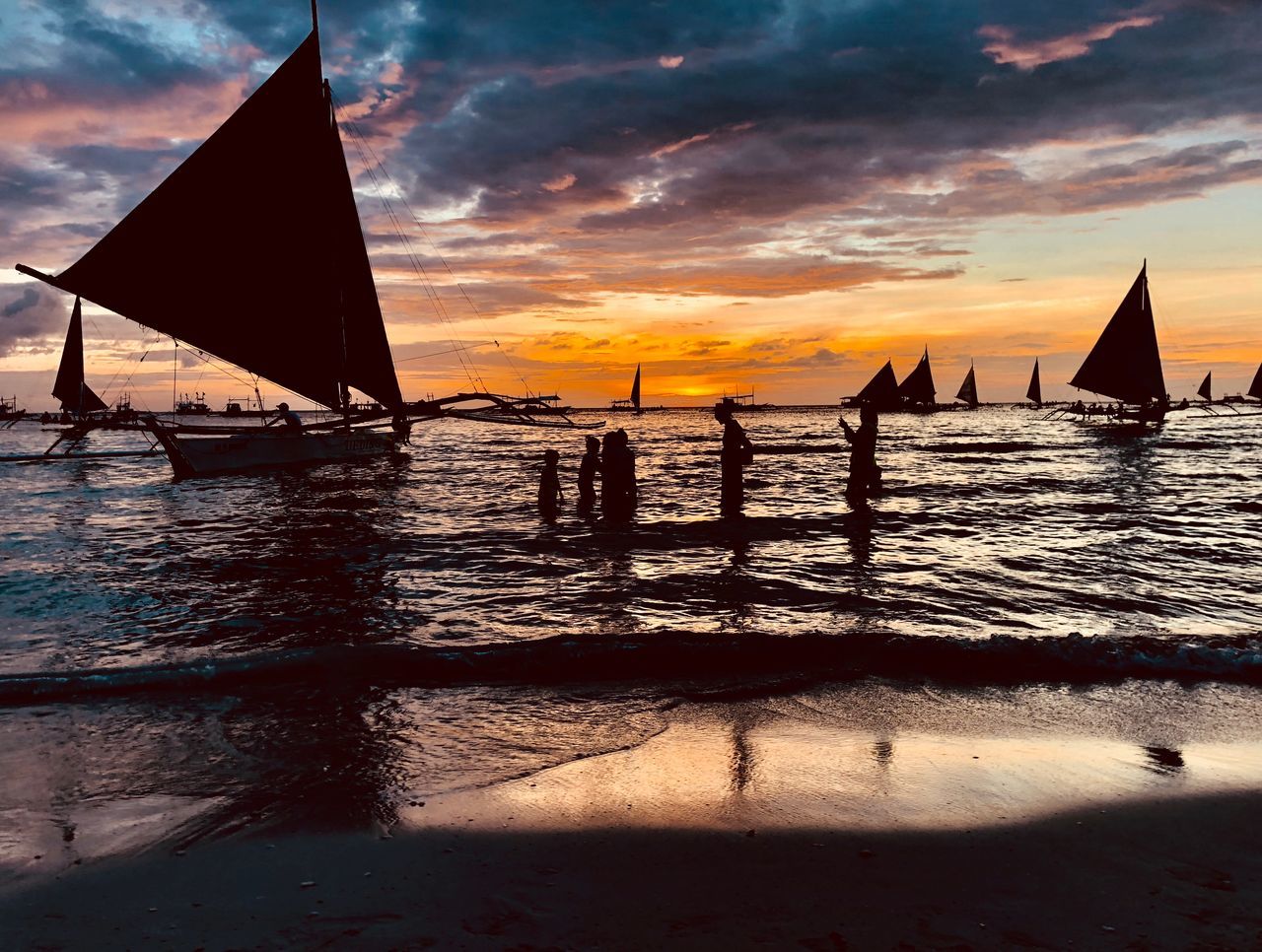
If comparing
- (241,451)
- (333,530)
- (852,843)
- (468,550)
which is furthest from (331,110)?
(852,843)

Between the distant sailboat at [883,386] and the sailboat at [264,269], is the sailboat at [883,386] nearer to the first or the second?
the distant sailboat at [883,386]

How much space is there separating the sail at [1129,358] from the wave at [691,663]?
52478 millimetres

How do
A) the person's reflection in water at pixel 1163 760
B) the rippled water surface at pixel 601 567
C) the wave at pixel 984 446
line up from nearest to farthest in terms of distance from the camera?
the person's reflection in water at pixel 1163 760
the rippled water surface at pixel 601 567
the wave at pixel 984 446

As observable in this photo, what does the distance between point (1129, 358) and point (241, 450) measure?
186ft

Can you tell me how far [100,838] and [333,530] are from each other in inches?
517

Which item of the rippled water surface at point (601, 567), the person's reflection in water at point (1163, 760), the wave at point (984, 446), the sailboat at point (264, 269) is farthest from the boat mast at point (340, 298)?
the wave at point (984, 446)

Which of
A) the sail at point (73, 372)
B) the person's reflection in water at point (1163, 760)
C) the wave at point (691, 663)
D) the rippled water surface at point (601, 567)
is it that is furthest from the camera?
the sail at point (73, 372)

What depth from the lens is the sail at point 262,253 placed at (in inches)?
738

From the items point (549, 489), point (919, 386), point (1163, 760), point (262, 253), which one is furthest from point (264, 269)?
point (919, 386)

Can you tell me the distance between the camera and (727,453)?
46.9ft

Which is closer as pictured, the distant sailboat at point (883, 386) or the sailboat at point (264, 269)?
the sailboat at point (264, 269)

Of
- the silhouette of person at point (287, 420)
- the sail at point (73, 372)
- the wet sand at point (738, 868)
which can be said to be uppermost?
the sail at point (73, 372)

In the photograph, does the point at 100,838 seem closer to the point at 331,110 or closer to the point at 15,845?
the point at 15,845

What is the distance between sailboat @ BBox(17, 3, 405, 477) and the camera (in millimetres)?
18828
